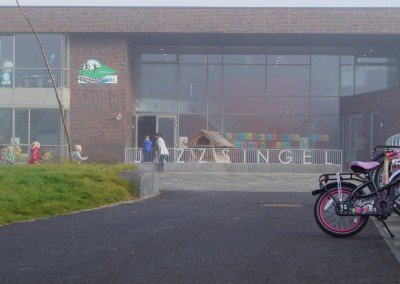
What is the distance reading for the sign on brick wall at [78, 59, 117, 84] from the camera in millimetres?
34188

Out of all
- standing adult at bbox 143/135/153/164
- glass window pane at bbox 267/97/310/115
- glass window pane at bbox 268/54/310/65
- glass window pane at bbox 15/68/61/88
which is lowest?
standing adult at bbox 143/135/153/164

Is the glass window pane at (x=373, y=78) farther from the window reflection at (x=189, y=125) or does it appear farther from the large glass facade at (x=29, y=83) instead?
the large glass facade at (x=29, y=83)

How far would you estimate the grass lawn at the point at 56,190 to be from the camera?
38.0 ft

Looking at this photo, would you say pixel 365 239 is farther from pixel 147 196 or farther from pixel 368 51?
pixel 368 51

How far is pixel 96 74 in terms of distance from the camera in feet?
112

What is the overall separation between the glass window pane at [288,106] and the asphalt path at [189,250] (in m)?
25.2

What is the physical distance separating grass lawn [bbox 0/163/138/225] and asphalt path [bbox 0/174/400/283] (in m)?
0.62

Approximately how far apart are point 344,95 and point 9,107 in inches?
628

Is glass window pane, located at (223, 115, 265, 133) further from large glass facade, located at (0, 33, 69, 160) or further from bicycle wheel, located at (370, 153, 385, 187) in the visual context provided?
bicycle wheel, located at (370, 153, 385, 187)

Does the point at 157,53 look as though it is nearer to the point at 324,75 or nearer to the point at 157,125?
the point at 157,125

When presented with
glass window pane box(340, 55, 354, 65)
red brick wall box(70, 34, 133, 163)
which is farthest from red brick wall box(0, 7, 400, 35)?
glass window pane box(340, 55, 354, 65)

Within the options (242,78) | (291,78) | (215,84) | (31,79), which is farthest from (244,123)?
(31,79)

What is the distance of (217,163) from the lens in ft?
100

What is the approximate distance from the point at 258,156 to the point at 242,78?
21.6 ft
